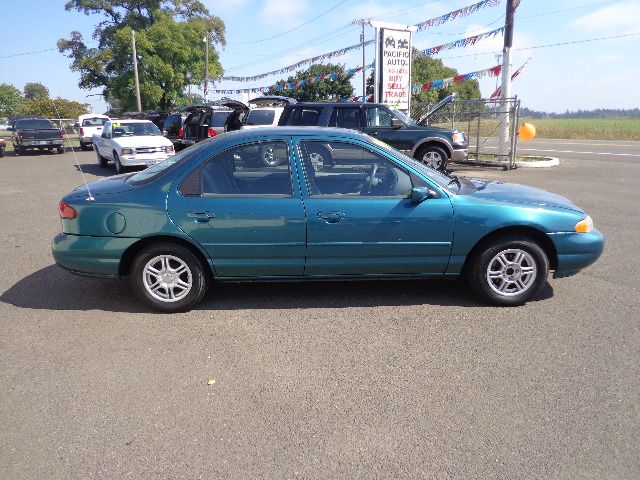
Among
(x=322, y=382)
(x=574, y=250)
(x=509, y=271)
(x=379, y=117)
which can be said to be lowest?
(x=322, y=382)

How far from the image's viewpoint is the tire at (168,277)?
457 cm

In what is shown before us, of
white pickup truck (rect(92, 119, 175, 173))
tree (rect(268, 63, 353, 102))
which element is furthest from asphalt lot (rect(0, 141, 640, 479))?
tree (rect(268, 63, 353, 102))

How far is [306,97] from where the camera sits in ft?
190

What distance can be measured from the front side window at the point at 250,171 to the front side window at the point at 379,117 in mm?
8823

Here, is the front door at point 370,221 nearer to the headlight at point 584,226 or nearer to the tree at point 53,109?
the headlight at point 584,226

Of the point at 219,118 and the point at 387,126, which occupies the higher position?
the point at 219,118

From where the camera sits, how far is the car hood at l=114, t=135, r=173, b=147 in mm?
15031

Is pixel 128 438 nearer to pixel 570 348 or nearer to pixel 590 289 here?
pixel 570 348

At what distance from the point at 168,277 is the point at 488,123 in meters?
14.0

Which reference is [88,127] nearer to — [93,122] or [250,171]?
[93,122]

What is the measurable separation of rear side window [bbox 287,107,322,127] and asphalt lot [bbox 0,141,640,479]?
794 cm

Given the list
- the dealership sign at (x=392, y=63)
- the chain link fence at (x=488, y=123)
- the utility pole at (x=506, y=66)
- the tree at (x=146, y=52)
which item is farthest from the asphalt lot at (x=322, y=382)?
the tree at (x=146, y=52)

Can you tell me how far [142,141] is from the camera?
603 inches

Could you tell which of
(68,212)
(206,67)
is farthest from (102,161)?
(206,67)
